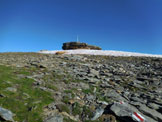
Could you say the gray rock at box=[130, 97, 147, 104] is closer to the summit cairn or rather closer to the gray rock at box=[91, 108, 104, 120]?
the gray rock at box=[91, 108, 104, 120]

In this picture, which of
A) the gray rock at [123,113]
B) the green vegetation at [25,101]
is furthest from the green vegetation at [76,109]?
the gray rock at [123,113]

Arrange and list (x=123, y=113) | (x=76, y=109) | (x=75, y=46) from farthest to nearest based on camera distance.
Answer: (x=75, y=46) → (x=76, y=109) → (x=123, y=113)

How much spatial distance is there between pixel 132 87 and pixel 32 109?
324 inches

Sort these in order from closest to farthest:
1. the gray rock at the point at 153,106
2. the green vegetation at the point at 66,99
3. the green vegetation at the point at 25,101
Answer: the green vegetation at the point at 25,101
the green vegetation at the point at 66,99
the gray rock at the point at 153,106

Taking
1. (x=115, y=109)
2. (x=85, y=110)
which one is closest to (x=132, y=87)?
(x=115, y=109)

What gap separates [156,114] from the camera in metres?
6.06

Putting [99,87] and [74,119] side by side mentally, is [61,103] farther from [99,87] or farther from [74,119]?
[99,87]

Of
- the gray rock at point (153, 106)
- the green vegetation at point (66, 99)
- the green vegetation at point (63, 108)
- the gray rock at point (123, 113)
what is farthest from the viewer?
the gray rock at point (153, 106)

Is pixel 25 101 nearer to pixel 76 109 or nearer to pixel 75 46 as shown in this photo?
pixel 76 109

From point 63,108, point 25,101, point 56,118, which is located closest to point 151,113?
point 63,108

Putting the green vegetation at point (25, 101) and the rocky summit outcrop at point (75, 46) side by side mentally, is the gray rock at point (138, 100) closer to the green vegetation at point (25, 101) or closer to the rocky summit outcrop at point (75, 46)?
the green vegetation at point (25, 101)

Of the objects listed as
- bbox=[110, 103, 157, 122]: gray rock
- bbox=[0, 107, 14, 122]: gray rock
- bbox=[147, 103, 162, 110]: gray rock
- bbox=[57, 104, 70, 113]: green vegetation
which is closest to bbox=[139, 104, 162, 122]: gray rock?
bbox=[110, 103, 157, 122]: gray rock

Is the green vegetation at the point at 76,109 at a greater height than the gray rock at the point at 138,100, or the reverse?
the green vegetation at the point at 76,109

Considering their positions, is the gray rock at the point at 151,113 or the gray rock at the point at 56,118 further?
the gray rock at the point at 151,113
